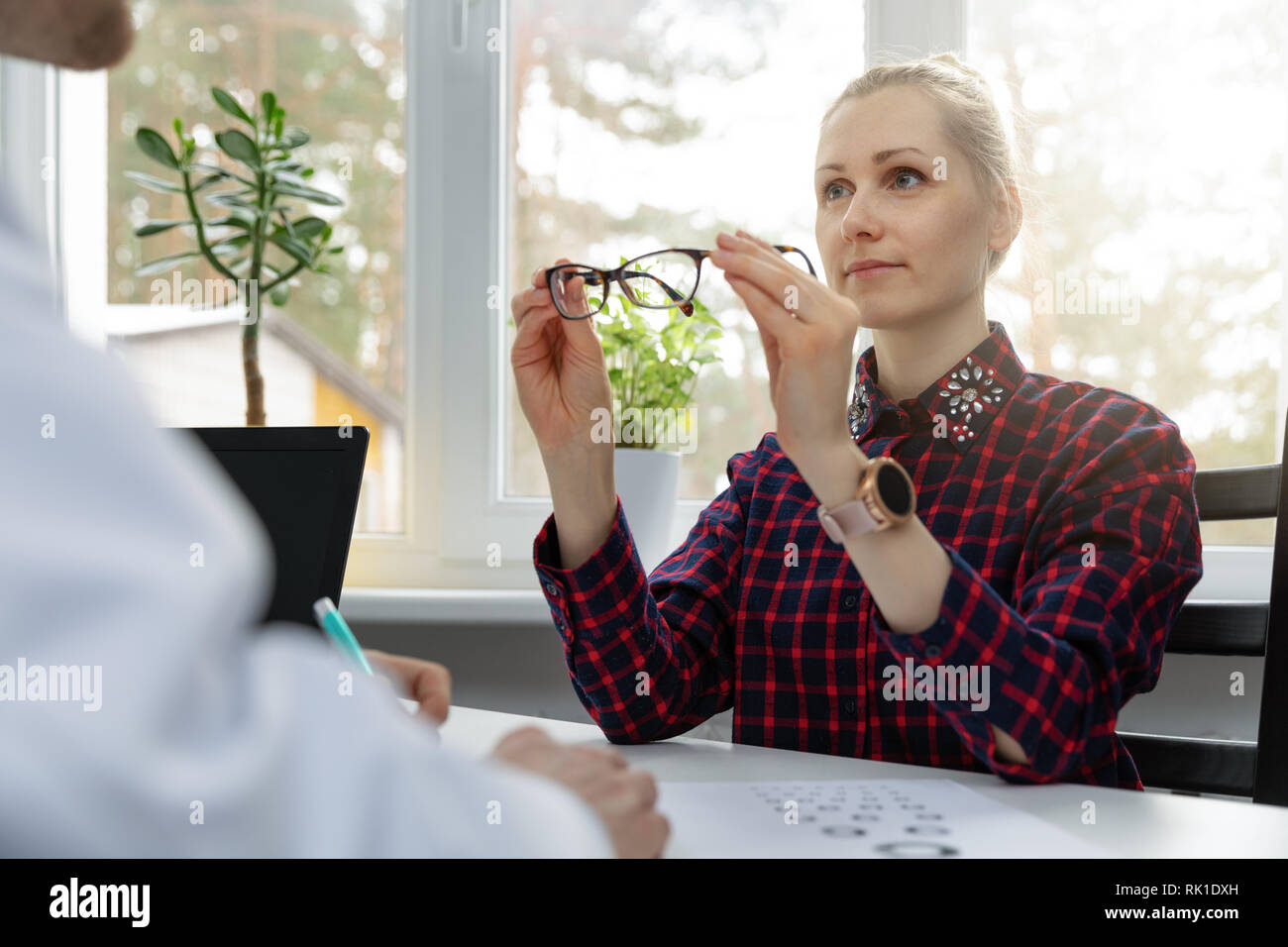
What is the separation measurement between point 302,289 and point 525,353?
110 cm

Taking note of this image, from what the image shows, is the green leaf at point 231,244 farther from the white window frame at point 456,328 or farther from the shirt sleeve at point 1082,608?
the shirt sleeve at point 1082,608

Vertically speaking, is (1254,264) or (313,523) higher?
(1254,264)

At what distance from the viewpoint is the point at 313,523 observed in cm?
102

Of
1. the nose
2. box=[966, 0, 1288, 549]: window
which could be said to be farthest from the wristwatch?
box=[966, 0, 1288, 549]: window

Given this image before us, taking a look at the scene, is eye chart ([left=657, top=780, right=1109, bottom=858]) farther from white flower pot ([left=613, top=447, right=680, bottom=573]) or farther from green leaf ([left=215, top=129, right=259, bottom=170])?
green leaf ([left=215, top=129, right=259, bottom=170])

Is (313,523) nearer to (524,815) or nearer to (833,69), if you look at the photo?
(524,815)

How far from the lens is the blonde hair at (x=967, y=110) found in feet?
3.61

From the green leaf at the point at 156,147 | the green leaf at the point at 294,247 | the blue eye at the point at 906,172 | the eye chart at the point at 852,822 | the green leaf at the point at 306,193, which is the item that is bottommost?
the eye chart at the point at 852,822

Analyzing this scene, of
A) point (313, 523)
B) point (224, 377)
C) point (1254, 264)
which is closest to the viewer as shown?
point (313, 523)

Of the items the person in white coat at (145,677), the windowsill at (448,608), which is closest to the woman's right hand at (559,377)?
the windowsill at (448,608)

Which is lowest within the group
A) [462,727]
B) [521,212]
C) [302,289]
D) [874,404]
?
[462,727]

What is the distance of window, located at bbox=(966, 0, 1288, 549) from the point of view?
1.64m

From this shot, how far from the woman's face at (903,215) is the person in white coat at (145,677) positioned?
847mm
